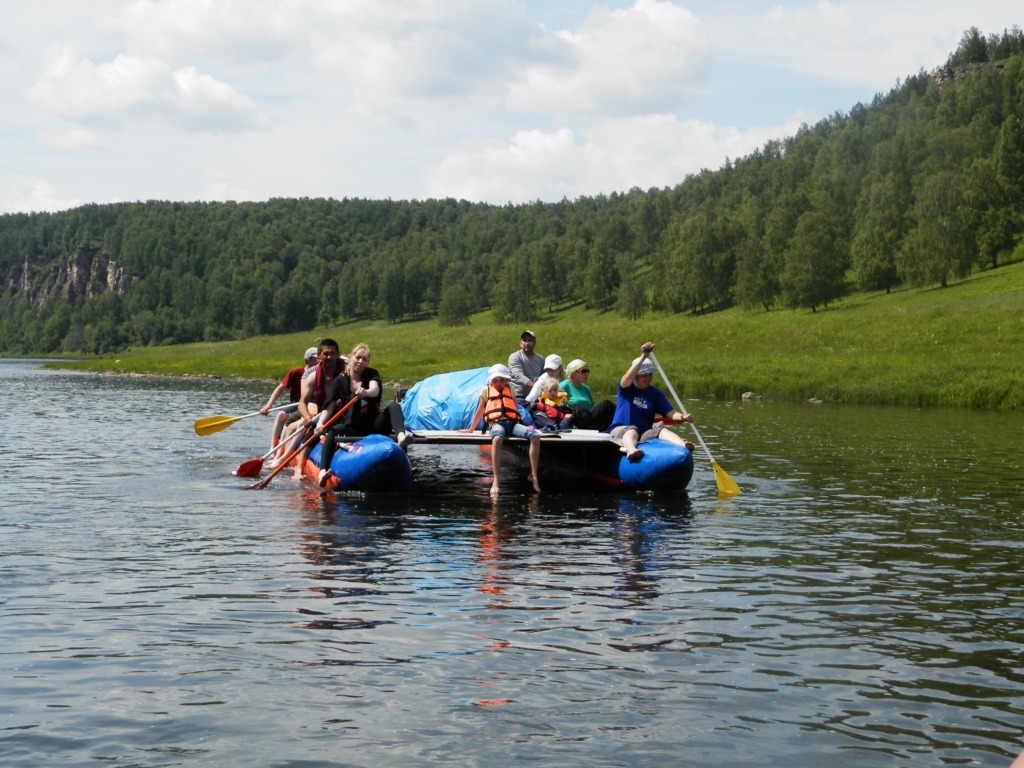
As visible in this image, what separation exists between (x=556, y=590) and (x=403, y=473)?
705 cm

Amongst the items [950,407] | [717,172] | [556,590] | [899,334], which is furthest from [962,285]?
[717,172]

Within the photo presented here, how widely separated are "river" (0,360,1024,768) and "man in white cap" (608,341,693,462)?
1006mm

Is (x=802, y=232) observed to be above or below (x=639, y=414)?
above

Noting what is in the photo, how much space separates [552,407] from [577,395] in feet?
3.21

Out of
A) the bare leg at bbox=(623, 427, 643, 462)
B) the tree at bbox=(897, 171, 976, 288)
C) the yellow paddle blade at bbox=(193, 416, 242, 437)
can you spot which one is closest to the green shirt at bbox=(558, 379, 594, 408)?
the bare leg at bbox=(623, 427, 643, 462)

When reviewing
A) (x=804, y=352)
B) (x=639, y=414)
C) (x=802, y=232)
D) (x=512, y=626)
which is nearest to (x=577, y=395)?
(x=639, y=414)

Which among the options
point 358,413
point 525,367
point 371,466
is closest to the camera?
point 371,466

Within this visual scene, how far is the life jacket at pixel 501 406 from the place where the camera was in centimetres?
1853

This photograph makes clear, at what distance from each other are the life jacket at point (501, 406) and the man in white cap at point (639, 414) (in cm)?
167

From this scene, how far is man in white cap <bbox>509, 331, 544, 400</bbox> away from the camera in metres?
21.0

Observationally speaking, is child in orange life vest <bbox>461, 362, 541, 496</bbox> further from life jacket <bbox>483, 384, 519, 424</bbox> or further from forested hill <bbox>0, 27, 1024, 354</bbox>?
forested hill <bbox>0, 27, 1024, 354</bbox>

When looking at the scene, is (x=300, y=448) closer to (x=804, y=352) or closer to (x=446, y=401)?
(x=446, y=401)

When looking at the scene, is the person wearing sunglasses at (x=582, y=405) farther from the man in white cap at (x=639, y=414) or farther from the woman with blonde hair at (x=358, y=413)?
the woman with blonde hair at (x=358, y=413)

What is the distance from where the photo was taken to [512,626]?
9.84 metres
